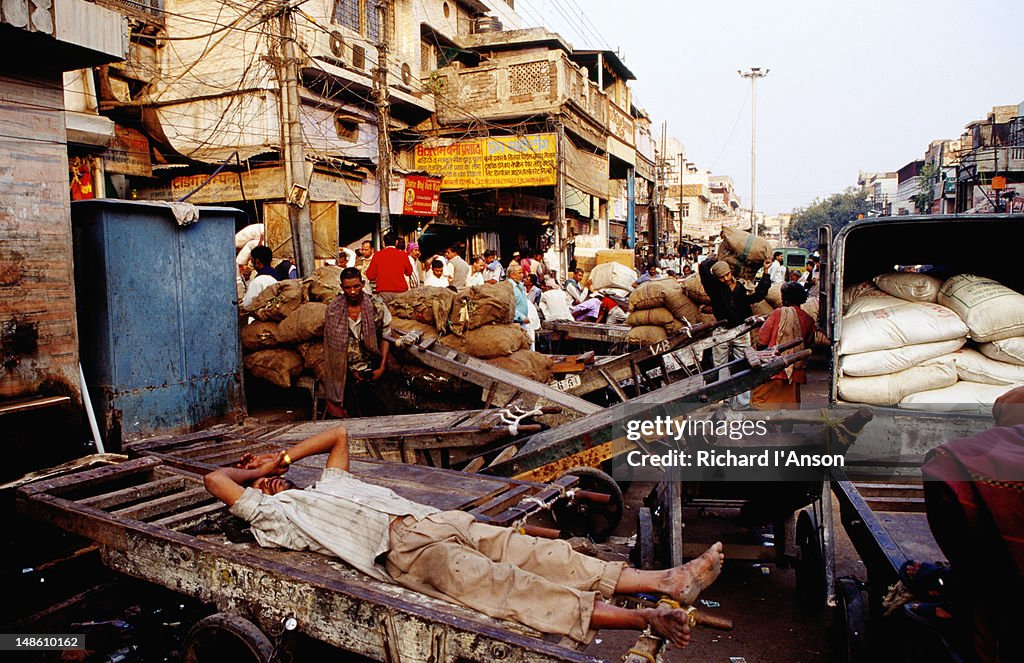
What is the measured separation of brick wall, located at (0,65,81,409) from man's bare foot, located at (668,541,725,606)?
16.7 ft

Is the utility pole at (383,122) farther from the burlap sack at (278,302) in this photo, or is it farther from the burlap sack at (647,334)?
the burlap sack at (647,334)

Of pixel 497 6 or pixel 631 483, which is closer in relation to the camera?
pixel 631 483

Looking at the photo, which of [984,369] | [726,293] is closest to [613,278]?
[726,293]

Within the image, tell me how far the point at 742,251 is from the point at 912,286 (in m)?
2.14

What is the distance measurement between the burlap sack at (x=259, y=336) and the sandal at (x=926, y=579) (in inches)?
265

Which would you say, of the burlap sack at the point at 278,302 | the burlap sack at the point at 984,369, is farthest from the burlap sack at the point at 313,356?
the burlap sack at the point at 984,369

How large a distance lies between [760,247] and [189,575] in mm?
6717

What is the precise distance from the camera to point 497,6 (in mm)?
24688

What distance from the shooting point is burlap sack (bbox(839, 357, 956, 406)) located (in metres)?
5.37

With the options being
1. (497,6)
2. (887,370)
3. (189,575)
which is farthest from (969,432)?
(497,6)

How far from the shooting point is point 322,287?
7.90m

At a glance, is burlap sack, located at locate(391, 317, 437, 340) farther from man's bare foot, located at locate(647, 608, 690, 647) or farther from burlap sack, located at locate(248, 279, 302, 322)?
man's bare foot, located at locate(647, 608, 690, 647)

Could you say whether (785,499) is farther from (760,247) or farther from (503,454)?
(760,247)

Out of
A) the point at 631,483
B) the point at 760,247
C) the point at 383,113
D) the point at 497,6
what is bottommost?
the point at 631,483
